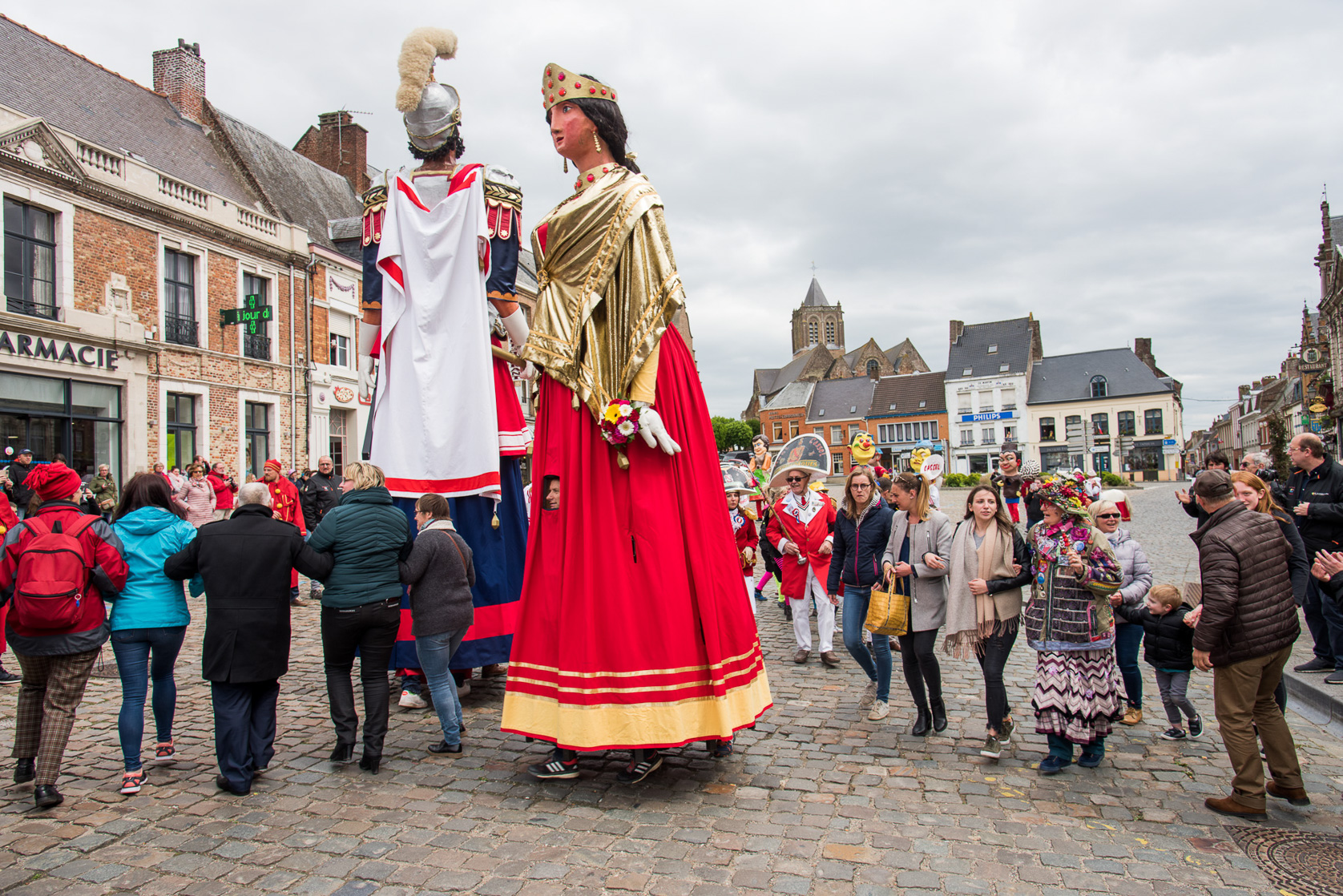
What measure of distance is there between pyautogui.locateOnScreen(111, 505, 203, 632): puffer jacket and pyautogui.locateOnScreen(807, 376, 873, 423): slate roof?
244 feet

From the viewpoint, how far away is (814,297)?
359 ft

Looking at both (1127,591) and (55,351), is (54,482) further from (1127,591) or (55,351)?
(55,351)

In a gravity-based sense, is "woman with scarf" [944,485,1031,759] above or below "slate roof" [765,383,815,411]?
below

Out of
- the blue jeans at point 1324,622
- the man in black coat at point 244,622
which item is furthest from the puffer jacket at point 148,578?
the blue jeans at point 1324,622

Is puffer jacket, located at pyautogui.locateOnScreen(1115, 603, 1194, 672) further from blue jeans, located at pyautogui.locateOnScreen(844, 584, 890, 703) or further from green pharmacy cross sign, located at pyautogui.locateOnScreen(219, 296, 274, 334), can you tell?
green pharmacy cross sign, located at pyautogui.locateOnScreen(219, 296, 274, 334)

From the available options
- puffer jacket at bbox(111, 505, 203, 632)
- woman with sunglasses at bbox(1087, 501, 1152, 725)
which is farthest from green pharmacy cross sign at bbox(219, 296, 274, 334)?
woman with sunglasses at bbox(1087, 501, 1152, 725)

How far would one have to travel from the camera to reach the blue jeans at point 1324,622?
6.12 metres

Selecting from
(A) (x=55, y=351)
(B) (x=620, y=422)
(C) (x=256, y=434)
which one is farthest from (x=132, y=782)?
(C) (x=256, y=434)

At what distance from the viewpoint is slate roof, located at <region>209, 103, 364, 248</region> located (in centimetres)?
2473

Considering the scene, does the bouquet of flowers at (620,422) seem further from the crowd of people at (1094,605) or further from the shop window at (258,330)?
the shop window at (258,330)

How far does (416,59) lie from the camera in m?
5.32

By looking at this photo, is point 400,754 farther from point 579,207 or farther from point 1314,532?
point 1314,532

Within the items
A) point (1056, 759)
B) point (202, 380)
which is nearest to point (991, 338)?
point (202, 380)

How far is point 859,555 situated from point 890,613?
96 cm
